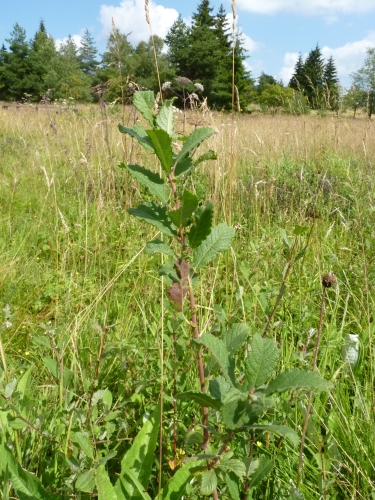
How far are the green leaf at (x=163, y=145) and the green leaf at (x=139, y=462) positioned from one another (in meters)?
0.58

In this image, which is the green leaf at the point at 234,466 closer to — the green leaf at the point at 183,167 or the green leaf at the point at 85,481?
the green leaf at the point at 85,481

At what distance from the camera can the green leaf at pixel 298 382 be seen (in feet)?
1.93

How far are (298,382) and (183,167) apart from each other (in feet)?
1.27

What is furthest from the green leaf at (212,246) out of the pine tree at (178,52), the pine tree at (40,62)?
the pine tree at (40,62)

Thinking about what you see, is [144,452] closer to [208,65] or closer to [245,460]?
[245,460]

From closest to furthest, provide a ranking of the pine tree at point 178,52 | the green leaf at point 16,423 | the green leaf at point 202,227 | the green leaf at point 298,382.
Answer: the green leaf at point 298,382 < the green leaf at point 202,227 < the green leaf at point 16,423 < the pine tree at point 178,52

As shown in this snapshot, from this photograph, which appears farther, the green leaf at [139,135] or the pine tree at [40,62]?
the pine tree at [40,62]

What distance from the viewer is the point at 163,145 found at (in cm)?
67

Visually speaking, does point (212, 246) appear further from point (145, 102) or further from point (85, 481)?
point (85, 481)

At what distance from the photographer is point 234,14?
1.37 meters

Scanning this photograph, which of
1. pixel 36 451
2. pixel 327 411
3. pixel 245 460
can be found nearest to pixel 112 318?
pixel 36 451

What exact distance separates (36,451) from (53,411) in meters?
0.14

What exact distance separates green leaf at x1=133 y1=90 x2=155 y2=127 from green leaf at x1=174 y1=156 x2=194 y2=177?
0.08m

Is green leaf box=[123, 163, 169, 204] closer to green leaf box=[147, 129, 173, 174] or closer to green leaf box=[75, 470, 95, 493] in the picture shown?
green leaf box=[147, 129, 173, 174]
